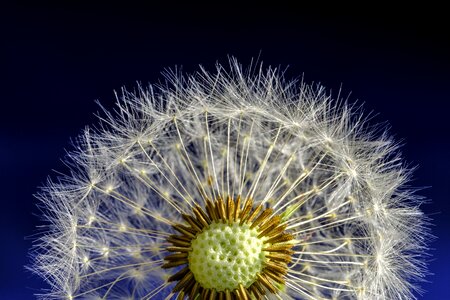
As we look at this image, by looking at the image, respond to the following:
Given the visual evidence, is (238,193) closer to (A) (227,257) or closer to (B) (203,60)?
(A) (227,257)

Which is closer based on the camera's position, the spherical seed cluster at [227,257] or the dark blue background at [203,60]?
the spherical seed cluster at [227,257]

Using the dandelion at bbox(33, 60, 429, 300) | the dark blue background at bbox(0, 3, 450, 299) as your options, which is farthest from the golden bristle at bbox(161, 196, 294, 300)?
the dark blue background at bbox(0, 3, 450, 299)

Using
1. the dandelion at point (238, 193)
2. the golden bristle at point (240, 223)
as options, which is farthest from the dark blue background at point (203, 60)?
the golden bristle at point (240, 223)

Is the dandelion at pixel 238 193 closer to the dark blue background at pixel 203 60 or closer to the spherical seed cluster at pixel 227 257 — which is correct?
the spherical seed cluster at pixel 227 257

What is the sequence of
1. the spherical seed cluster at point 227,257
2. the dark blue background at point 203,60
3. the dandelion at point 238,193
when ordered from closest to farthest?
the spherical seed cluster at point 227,257, the dandelion at point 238,193, the dark blue background at point 203,60

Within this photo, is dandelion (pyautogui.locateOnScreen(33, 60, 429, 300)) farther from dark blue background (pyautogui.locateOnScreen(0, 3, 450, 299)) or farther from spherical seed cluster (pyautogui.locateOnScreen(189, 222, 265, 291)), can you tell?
dark blue background (pyautogui.locateOnScreen(0, 3, 450, 299))

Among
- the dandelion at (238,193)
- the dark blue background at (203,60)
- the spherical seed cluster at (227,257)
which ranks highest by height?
the dark blue background at (203,60)

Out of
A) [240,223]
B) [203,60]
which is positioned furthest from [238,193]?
[203,60]

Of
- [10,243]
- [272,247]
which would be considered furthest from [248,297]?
[10,243]
